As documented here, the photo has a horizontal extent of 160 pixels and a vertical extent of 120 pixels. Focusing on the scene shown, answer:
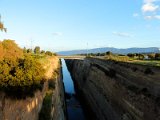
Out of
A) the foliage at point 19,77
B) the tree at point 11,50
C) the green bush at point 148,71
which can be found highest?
the tree at point 11,50

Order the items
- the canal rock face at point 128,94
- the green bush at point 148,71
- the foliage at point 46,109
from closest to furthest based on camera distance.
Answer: the foliage at point 46,109, the canal rock face at point 128,94, the green bush at point 148,71

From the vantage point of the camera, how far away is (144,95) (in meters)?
21.0

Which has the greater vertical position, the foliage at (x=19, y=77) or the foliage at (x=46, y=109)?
the foliage at (x=19, y=77)

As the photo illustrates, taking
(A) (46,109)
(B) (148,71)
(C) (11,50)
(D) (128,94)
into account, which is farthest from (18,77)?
(C) (11,50)

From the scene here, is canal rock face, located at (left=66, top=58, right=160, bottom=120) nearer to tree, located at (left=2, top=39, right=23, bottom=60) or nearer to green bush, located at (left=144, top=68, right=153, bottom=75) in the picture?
green bush, located at (left=144, top=68, right=153, bottom=75)

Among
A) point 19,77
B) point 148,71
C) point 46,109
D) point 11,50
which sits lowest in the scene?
point 46,109

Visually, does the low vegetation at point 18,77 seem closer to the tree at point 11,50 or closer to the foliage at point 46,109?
the foliage at point 46,109

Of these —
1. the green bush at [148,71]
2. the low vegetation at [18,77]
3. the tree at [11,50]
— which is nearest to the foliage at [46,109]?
the low vegetation at [18,77]

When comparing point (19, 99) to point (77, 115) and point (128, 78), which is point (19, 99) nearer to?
point (128, 78)

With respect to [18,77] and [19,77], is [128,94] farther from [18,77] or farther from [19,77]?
[18,77]

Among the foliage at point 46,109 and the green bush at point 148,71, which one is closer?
the foliage at point 46,109

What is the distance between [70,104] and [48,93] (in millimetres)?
17539

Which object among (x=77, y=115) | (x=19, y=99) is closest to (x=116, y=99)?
(x=77, y=115)

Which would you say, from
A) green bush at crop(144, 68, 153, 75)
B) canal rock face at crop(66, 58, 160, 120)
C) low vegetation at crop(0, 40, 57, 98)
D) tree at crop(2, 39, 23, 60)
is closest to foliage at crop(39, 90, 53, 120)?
low vegetation at crop(0, 40, 57, 98)
